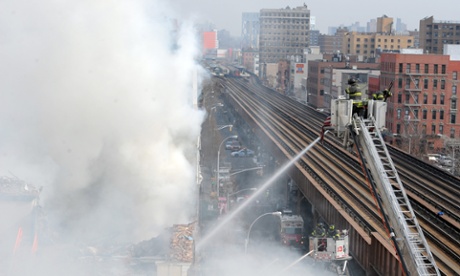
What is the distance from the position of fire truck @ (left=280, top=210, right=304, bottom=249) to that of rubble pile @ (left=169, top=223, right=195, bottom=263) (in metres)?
5.74

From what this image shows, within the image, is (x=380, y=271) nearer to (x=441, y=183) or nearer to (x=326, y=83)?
(x=441, y=183)

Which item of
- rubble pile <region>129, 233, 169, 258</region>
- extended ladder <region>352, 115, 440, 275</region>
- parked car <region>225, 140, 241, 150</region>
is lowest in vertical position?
parked car <region>225, 140, 241, 150</region>

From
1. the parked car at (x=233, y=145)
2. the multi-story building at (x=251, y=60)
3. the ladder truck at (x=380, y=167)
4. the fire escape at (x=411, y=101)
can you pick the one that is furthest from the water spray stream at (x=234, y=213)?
the multi-story building at (x=251, y=60)

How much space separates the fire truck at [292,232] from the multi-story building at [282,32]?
250ft

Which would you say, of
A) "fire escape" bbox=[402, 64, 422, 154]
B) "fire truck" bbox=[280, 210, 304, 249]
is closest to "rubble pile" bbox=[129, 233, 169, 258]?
"fire truck" bbox=[280, 210, 304, 249]

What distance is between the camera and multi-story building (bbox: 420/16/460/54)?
67625 mm

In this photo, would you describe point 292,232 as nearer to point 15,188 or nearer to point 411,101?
point 15,188

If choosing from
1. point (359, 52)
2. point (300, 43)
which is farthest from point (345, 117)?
point (300, 43)

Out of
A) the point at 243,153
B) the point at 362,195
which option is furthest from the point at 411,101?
the point at 362,195

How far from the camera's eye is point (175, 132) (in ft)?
64.1

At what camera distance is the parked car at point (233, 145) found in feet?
131

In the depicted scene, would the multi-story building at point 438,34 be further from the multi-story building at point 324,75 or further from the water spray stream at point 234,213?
the water spray stream at point 234,213

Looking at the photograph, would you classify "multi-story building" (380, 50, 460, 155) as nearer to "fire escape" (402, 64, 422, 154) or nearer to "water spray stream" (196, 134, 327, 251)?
"fire escape" (402, 64, 422, 154)

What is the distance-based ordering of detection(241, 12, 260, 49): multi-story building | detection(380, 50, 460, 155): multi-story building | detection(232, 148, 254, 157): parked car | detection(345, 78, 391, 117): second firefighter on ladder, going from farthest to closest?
detection(241, 12, 260, 49): multi-story building < detection(232, 148, 254, 157): parked car < detection(380, 50, 460, 155): multi-story building < detection(345, 78, 391, 117): second firefighter on ladder
